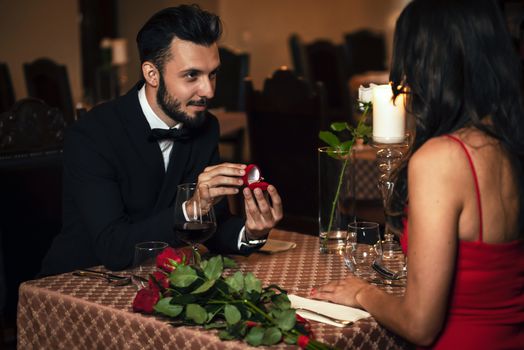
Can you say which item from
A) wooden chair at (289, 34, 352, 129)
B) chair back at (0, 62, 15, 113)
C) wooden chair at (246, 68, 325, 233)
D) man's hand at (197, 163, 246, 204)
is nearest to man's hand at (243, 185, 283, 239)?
man's hand at (197, 163, 246, 204)

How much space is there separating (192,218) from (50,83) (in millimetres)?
4190

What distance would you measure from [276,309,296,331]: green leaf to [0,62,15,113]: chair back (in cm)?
480

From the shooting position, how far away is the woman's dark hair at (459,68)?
1.69 metres

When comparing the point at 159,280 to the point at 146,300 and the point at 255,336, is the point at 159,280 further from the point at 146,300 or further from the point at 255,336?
the point at 255,336

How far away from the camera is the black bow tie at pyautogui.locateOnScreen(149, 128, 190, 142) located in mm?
2621

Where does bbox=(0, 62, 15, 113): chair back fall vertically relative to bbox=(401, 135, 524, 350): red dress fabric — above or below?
below

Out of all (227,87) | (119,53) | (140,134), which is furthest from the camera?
(119,53)

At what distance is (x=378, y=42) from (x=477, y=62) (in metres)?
7.62

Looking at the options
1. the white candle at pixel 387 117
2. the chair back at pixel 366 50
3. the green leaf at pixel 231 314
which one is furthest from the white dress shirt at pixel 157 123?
the chair back at pixel 366 50

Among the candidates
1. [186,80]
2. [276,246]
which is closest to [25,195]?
[186,80]

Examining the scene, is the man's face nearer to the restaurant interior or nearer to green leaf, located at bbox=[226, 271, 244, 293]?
the restaurant interior

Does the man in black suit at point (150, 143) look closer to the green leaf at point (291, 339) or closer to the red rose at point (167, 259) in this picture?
the red rose at point (167, 259)

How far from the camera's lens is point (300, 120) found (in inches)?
150

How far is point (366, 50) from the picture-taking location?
360 inches
